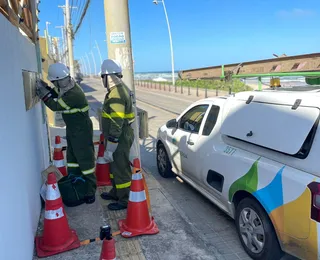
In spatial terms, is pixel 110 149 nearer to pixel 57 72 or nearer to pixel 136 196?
pixel 136 196

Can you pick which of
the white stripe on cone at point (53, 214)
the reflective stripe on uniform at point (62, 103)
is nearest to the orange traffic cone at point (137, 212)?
the white stripe on cone at point (53, 214)

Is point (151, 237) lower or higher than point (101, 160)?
lower

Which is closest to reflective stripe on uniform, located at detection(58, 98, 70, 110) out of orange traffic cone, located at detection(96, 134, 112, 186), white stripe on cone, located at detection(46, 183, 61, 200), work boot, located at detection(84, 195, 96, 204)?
white stripe on cone, located at detection(46, 183, 61, 200)

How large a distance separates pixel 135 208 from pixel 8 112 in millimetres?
1790

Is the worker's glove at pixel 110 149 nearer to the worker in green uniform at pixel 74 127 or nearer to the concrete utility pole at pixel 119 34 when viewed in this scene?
the worker in green uniform at pixel 74 127

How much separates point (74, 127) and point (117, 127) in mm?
699

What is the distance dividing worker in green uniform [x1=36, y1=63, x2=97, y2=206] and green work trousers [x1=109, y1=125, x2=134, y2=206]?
1.53 feet

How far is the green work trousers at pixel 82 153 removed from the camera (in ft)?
14.5

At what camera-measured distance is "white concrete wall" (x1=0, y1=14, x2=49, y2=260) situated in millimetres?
2264

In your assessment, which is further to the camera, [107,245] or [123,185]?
[123,185]

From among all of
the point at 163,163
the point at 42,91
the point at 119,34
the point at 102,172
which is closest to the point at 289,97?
the point at 119,34

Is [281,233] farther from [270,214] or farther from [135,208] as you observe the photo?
[135,208]

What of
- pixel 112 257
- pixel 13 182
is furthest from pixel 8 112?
pixel 112 257

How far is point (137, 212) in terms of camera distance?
3725 millimetres
